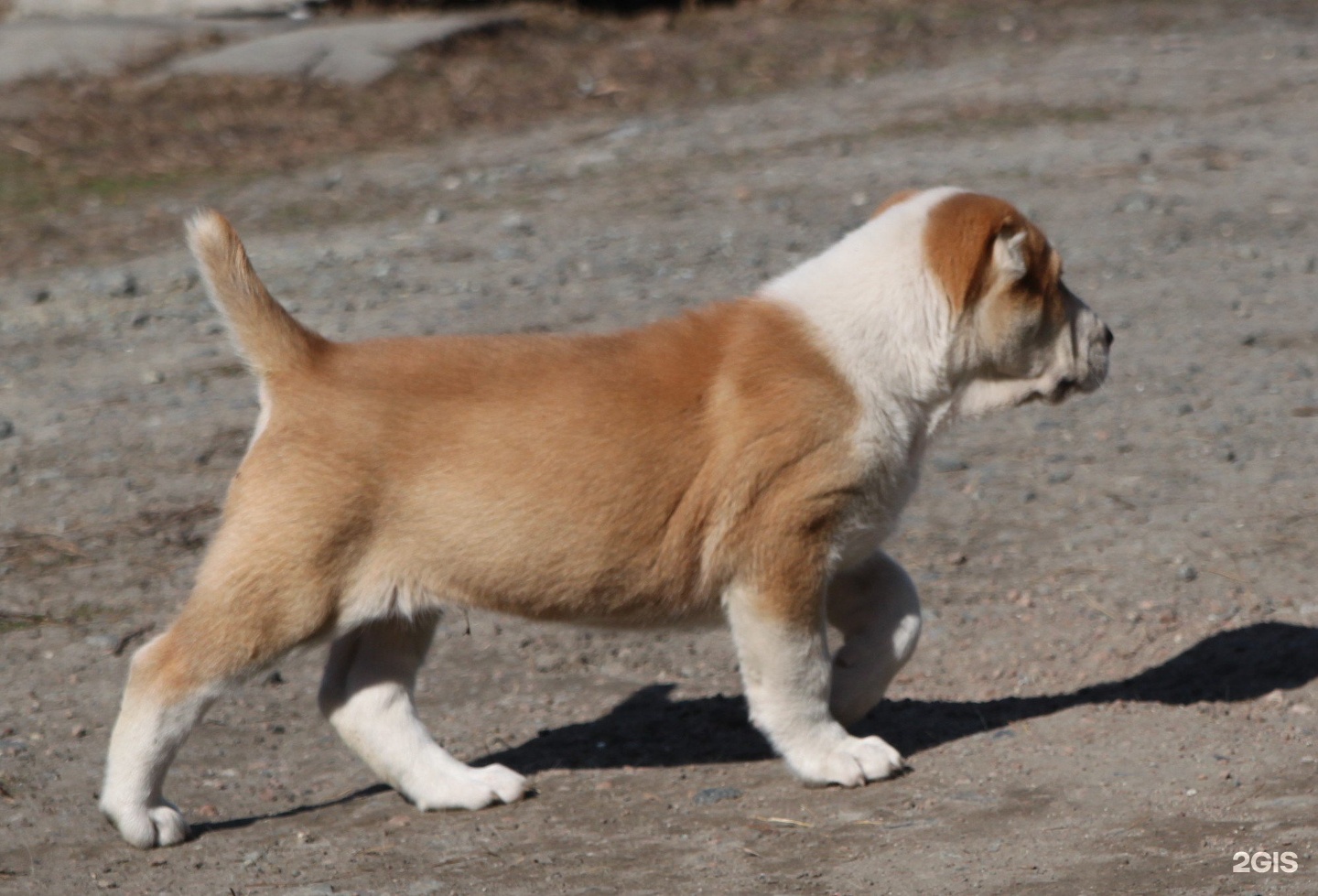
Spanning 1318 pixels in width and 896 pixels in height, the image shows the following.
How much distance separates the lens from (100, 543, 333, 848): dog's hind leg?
399cm

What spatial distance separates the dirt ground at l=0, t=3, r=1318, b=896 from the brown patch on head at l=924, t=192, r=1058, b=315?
4.05ft

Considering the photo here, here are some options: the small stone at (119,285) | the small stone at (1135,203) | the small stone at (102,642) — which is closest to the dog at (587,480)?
the small stone at (102,642)

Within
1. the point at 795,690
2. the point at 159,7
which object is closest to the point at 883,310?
the point at 795,690

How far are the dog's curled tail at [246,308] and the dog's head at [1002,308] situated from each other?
1.62 m

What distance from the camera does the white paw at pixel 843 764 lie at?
4.33m

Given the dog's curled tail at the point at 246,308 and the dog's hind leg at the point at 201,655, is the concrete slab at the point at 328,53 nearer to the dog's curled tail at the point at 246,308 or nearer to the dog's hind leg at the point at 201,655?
the dog's curled tail at the point at 246,308

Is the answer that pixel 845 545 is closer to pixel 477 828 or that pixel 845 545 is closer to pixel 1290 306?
pixel 477 828

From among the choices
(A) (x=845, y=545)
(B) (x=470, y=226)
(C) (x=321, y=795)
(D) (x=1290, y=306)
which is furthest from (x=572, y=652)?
(B) (x=470, y=226)

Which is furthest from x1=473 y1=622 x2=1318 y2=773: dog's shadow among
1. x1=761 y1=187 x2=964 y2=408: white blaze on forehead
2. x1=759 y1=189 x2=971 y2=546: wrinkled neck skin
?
x1=761 y1=187 x2=964 y2=408: white blaze on forehead

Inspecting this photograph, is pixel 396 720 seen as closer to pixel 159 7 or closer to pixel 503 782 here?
pixel 503 782

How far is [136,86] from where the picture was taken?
1383 centimetres

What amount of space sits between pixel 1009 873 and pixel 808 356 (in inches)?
53.4

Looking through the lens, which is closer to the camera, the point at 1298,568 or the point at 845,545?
the point at 845,545

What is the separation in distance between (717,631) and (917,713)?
67 cm
